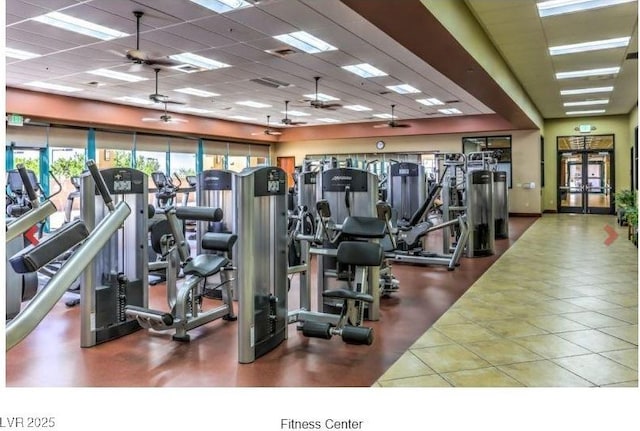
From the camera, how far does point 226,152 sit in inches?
633

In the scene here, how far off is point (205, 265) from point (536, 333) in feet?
9.11

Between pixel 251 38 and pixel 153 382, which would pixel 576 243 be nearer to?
pixel 251 38

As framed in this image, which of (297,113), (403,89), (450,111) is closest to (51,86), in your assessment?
(297,113)

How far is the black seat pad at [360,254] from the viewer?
358 cm

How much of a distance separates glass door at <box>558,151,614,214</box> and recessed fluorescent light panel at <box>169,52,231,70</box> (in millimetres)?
12776

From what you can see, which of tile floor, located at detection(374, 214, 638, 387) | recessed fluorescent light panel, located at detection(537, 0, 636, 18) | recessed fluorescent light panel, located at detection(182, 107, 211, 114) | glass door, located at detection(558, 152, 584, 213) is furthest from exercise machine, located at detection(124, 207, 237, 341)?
glass door, located at detection(558, 152, 584, 213)

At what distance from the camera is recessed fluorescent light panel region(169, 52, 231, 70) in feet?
24.1

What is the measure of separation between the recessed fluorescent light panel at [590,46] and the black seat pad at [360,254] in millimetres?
5706

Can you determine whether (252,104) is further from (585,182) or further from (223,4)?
(585,182)

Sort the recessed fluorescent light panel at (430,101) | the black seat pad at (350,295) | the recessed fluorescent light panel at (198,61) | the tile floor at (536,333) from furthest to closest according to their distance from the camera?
1. the recessed fluorescent light panel at (430,101)
2. the recessed fluorescent light panel at (198,61)
3. the black seat pad at (350,295)
4. the tile floor at (536,333)

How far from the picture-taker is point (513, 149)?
15.1m


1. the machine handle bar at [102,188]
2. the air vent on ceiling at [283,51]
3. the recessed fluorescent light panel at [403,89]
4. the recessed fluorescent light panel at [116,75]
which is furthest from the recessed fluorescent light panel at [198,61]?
the machine handle bar at [102,188]

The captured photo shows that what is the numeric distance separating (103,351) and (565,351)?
11.3ft

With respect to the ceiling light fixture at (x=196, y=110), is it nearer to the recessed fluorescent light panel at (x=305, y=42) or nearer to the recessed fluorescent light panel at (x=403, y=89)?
the recessed fluorescent light panel at (x=403, y=89)
